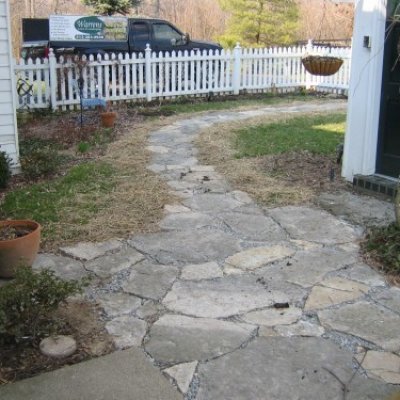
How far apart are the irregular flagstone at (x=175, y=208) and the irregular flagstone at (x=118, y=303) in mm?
1701

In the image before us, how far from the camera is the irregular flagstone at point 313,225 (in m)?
4.52

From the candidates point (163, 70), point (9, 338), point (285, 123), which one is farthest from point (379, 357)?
point (163, 70)

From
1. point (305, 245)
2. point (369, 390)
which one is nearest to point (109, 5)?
point (305, 245)

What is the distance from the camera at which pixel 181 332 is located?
3059 mm

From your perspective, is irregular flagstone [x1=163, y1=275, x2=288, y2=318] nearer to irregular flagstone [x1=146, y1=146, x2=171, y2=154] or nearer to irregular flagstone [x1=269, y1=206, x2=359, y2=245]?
irregular flagstone [x1=269, y1=206, x2=359, y2=245]

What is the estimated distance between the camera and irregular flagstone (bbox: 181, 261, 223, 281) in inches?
150

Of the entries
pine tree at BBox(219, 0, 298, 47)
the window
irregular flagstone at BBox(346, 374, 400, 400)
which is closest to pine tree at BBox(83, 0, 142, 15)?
pine tree at BBox(219, 0, 298, 47)

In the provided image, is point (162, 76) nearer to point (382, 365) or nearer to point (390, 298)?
point (390, 298)

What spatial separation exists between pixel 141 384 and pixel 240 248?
1882mm

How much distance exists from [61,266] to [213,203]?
187 centimetres

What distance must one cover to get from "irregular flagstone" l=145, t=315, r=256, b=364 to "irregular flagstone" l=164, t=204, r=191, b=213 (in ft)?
6.46

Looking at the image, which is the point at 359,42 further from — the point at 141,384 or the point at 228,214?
the point at 141,384

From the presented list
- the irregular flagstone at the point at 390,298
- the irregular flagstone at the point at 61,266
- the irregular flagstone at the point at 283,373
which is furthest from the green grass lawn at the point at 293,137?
the irregular flagstone at the point at 283,373

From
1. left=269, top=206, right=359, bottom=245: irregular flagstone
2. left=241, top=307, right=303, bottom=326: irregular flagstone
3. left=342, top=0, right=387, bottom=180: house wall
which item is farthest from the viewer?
Result: left=342, top=0, right=387, bottom=180: house wall
